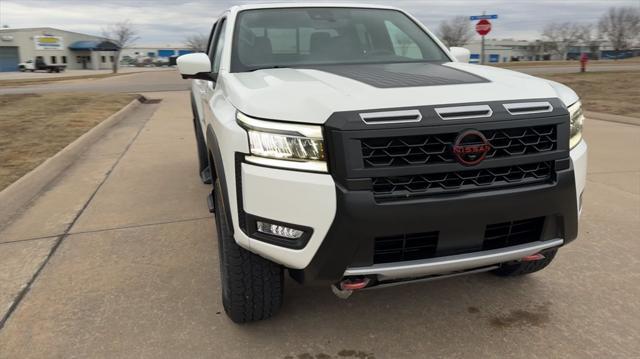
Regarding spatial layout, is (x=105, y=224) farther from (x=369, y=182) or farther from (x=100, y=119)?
(x=100, y=119)

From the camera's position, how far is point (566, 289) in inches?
124

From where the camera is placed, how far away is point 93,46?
267ft

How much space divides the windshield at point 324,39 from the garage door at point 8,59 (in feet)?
298

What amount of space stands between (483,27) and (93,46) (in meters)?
77.2

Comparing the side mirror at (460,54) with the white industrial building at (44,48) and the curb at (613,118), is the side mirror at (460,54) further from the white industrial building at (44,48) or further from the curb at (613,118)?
the white industrial building at (44,48)

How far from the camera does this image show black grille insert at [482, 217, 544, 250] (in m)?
2.32

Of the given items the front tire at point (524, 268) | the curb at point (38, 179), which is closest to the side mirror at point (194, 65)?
the front tire at point (524, 268)

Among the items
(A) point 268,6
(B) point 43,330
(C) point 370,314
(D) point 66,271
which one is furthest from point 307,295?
(A) point 268,6

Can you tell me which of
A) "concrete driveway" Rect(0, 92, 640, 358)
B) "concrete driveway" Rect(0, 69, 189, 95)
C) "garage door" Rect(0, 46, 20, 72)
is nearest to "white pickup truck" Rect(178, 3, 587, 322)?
"concrete driveway" Rect(0, 92, 640, 358)

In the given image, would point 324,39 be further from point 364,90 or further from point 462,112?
point 462,112

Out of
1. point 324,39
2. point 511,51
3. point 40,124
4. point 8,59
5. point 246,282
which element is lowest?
point 246,282

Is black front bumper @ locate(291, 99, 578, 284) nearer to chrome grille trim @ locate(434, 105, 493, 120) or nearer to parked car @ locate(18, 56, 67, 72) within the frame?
chrome grille trim @ locate(434, 105, 493, 120)

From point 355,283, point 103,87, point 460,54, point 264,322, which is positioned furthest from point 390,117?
point 103,87

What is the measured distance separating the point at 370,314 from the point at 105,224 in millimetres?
2766
